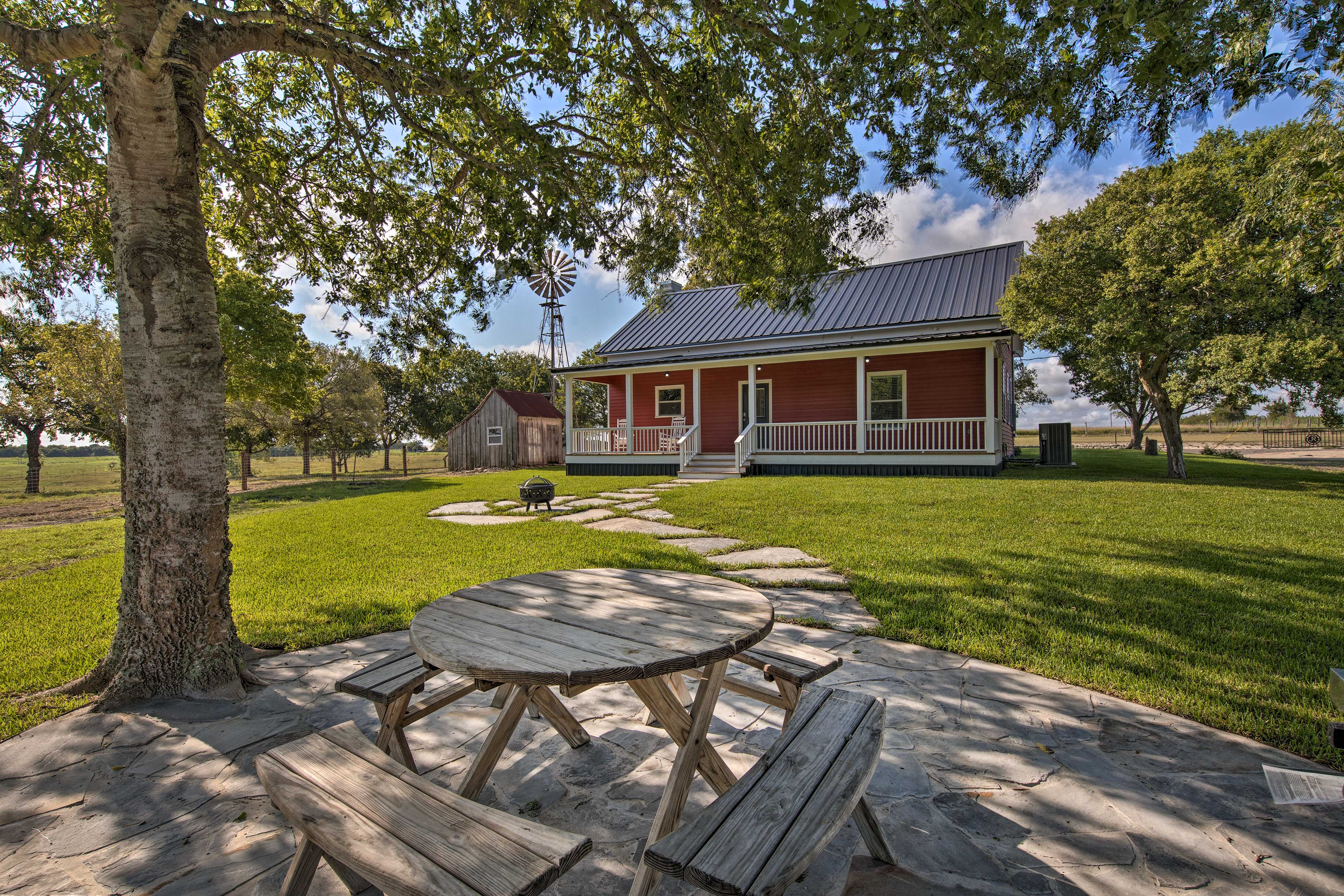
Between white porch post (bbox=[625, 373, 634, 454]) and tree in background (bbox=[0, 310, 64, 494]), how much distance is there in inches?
508

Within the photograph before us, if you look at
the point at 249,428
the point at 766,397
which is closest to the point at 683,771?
the point at 766,397

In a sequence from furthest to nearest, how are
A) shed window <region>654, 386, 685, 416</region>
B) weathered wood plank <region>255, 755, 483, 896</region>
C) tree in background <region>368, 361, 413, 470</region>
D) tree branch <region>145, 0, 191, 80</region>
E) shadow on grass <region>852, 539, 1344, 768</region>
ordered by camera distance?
tree in background <region>368, 361, 413, 470</region> → shed window <region>654, 386, 685, 416</region> → shadow on grass <region>852, 539, 1344, 768</region> → tree branch <region>145, 0, 191, 80</region> → weathered wood plank <region>255, 755, 483, 896</region>

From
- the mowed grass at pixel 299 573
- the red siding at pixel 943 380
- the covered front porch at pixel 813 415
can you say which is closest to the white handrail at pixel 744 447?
the covered front porch at pixel 813 415

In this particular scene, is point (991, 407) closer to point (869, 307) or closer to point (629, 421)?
point (869, 307)

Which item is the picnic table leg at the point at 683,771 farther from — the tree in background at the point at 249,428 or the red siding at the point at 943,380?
the tree in background at the point at 249,428

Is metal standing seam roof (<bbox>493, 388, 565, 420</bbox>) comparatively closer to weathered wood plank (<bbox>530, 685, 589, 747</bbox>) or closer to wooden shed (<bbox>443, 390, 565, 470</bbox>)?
wooden shed (<bbox>443, 390, 565, 470</bbox>)

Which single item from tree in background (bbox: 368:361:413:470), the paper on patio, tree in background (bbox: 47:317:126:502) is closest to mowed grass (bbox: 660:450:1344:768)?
the paper on patio

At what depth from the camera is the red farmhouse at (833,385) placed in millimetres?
13648

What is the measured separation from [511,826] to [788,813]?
0.63 metres

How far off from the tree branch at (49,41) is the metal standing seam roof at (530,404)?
70.8 feet

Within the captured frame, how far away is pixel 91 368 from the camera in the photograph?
13070 millimetres

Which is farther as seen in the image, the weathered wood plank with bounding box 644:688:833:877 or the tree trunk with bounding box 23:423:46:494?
the tree trunk with bounding box 23:423:46:494

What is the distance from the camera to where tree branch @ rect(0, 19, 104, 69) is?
2941mm

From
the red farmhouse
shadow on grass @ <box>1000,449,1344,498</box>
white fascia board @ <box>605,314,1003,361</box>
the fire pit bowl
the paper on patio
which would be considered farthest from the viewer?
white fascia board @ <box>605,314,1003,361</box>
